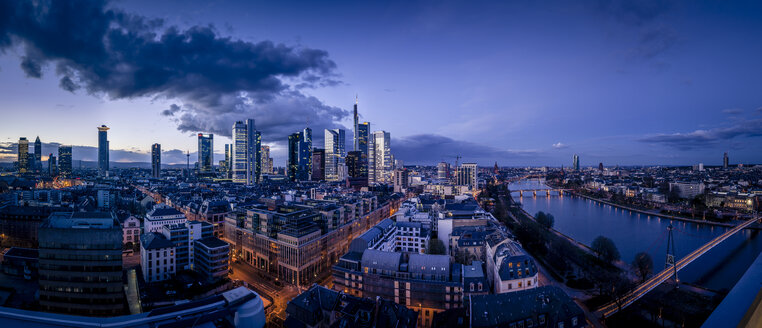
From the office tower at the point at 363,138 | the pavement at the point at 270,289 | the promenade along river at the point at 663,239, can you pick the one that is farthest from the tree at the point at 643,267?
the office tower at the point at 363,138

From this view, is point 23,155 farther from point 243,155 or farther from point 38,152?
point 243,155

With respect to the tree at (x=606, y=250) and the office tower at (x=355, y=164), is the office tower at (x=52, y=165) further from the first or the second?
the tree at (x=606, y=250)

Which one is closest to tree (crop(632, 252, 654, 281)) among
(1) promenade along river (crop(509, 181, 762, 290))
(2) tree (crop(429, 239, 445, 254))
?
(1) promenade along river (crop(509, 181, 762, 290))

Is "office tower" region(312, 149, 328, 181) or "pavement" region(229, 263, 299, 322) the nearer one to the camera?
"pavement" region(229, 263, 299, 322)

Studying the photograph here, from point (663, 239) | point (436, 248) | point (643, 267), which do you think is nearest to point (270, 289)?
point (436, 248)

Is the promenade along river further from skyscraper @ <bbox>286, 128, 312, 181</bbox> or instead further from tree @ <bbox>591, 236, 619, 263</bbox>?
skyscraper @ <bbox>286, 128, 312, 181</bbox>

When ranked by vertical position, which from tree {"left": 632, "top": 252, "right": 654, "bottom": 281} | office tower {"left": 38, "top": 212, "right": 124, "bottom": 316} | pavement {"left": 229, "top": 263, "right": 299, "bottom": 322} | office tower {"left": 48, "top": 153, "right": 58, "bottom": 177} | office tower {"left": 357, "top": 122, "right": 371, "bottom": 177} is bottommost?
pavement {"left": 229, "top": 263, "right": 299, "bottom": 322}

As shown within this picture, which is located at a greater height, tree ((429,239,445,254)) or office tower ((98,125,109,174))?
office tower ((98,125,109,174))

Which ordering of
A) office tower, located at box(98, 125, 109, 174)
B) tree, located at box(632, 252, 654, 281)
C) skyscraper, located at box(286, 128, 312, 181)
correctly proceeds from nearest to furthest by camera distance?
tree, located at box(632, 252, 654, 281)
office tower, located at box(98, 125, 109, 174)
skyscraper, located at box(286, 128, 312, 181)
